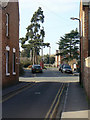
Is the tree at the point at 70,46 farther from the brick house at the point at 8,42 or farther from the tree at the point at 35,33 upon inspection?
the brick house at the point at 8,42

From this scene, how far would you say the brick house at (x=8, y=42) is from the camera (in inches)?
781

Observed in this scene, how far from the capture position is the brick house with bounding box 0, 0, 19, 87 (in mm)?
19844

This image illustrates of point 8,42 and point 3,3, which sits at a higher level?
point 3,3

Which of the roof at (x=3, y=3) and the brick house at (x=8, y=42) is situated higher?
the roof at (x=3, y=3)

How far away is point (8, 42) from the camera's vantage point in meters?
22.0

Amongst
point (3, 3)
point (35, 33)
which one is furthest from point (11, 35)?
point (35, 33)

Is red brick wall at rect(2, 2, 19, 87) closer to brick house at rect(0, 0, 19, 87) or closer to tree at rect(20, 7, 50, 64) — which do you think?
brick house at rect(0, 0, 19, 87)

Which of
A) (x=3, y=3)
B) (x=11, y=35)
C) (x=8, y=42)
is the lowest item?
(x=8, y=42)

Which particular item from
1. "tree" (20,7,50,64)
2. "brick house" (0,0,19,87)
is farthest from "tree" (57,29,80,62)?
"brick house" (0,0,19,87)

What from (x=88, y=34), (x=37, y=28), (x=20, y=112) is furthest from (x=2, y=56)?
(x=37, y=28)

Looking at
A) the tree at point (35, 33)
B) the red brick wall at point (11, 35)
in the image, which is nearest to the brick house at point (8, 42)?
the red brick wall at point (11, 35)

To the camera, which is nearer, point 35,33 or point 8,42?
point 8,42

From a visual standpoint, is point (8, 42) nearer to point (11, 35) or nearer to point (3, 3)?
point (11, 35)

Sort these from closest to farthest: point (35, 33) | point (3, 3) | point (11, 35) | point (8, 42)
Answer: point (3, 3)
point (8, 42)
point (11, 35)
point (35, 33)
